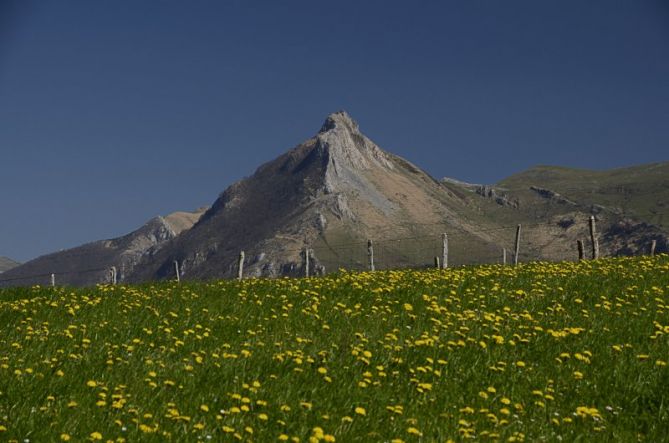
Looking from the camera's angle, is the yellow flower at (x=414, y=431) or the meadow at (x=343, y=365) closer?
the yellow flower at (x=414, y=431)

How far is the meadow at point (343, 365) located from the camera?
9.62 metres

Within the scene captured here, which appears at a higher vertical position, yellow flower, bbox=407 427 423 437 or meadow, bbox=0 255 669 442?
meadow, bbox=0 255 669 442

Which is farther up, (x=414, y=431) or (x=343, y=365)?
(x=343, y=365)

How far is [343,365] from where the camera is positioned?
41.0ft

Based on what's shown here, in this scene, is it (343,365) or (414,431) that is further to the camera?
(343,365)

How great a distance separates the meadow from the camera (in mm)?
9617

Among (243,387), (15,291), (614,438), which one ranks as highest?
(15,291)

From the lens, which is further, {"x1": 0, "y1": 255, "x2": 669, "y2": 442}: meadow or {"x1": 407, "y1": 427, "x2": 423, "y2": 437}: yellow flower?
{"x1": 0, "y1": 255, "x2": 669, "y2": 442}: meadow

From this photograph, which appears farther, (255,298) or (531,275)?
(531,275)

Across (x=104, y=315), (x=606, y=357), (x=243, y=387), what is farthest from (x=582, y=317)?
(x=104, y=315)

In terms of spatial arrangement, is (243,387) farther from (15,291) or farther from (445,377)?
(15,291)

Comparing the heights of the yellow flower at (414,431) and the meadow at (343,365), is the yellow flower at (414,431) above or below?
below

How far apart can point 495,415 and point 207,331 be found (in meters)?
6.53

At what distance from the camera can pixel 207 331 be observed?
15133 mm
